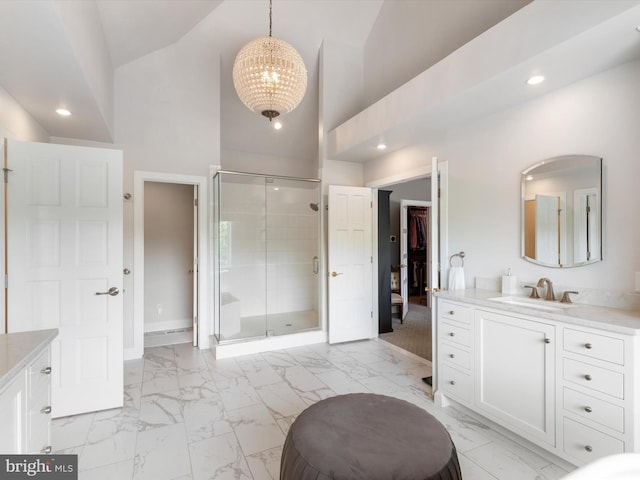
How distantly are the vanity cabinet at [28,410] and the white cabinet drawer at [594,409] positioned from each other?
2.65 m

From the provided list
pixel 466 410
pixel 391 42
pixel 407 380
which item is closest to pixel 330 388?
pixel 407 380

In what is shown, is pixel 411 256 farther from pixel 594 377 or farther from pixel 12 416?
pixel 12 416

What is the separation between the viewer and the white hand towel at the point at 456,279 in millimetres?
2859

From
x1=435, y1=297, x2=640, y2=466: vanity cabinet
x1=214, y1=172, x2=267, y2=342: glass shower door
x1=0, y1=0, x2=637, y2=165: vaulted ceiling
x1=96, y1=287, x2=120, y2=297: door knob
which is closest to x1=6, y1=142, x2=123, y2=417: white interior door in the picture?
x1=96, y1=287, x2=120, y2=297: door knob

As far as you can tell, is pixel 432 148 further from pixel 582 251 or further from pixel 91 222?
pixel 91 222

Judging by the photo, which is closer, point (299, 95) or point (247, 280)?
point (299, 95)

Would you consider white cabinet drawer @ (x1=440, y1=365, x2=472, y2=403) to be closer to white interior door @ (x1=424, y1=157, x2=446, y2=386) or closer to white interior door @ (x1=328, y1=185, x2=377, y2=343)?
white interior door @ (x1=424, y1=157, x2=446, y2=386)

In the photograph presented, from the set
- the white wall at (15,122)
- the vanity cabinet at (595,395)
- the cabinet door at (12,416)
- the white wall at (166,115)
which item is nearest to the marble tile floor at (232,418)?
the vanity cabinet at (595,395)

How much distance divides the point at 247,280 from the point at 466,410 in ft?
11.2

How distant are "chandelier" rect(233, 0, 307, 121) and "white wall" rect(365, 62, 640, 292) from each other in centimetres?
171

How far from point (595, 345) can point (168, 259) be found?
16.5ft

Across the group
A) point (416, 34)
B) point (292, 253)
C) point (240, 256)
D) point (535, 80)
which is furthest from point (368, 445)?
point (416, 34)

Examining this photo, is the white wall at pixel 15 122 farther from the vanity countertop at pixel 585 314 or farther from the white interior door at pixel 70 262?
the vanity countertop at pixel 585 314

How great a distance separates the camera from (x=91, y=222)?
8.09ft
